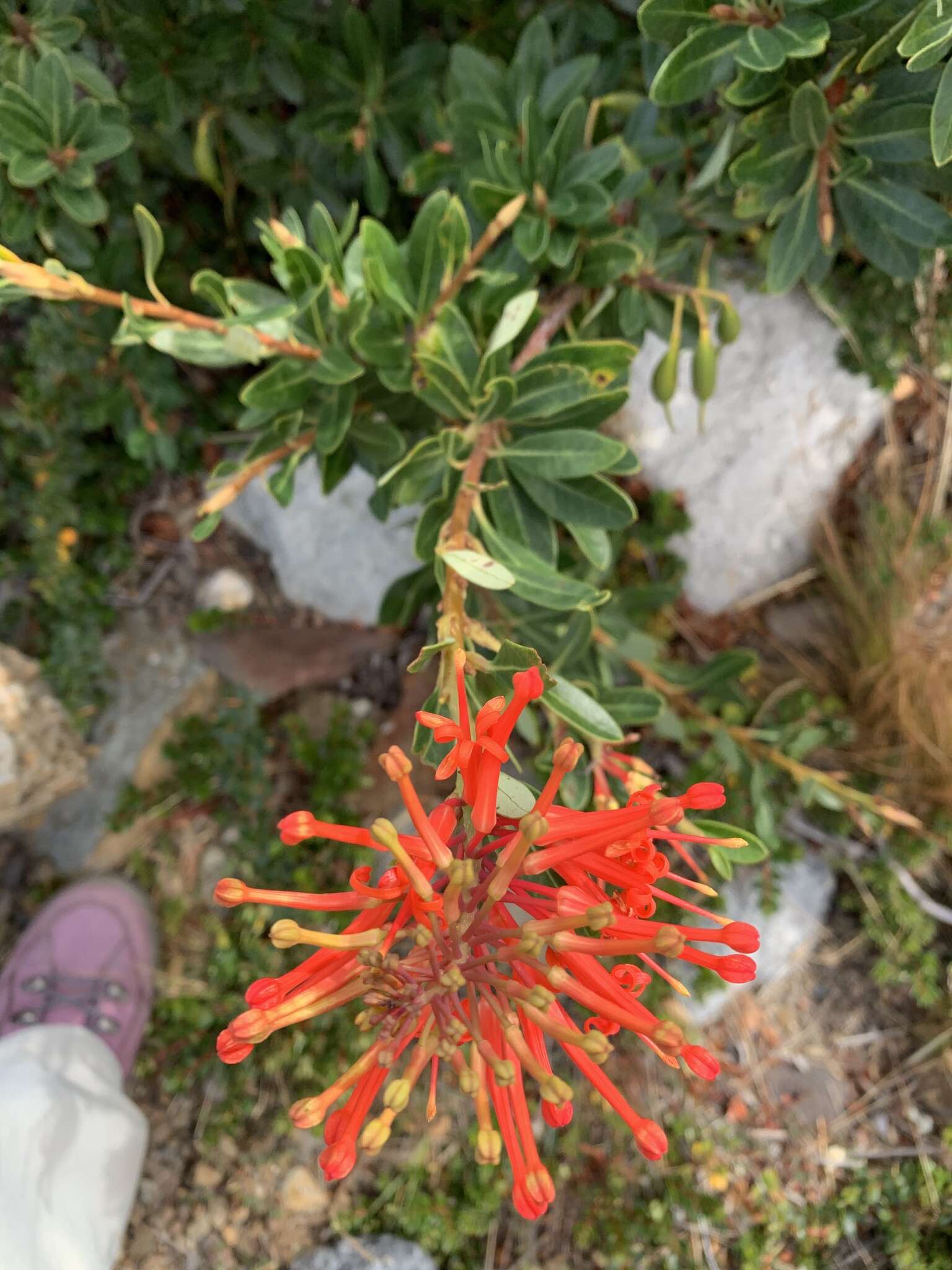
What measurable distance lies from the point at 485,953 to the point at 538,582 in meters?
0.43

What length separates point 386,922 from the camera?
712 mm

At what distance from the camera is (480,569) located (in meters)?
0.87

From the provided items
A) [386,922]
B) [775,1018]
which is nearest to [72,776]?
[386,922]

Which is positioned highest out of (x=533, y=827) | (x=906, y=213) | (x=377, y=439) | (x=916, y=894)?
(x=906, y=213)

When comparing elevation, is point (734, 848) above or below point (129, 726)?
above

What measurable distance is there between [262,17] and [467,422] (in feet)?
2.72

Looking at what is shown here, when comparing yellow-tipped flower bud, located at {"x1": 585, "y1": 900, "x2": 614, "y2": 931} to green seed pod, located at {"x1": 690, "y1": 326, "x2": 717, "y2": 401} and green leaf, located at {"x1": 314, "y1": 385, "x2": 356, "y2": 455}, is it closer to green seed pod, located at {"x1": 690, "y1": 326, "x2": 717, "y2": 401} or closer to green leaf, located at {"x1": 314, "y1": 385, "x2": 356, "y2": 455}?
green leaf, located at {"x1": 314, "y1": 385, "x2": 356, "y2": 455}

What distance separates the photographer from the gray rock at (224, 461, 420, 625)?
2.07 m

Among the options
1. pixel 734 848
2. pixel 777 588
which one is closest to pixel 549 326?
pixel 734 848

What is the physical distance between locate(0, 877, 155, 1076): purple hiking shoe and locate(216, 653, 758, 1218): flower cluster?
5.47 feet

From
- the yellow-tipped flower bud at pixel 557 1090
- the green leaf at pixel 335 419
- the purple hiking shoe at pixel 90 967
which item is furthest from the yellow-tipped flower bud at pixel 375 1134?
the purple hiking shoe at pixel 90 967

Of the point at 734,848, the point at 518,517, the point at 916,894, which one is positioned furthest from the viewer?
the point at 916,894

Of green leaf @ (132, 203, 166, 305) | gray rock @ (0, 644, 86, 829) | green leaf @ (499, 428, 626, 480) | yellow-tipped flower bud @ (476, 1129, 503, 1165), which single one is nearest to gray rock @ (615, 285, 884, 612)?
green leaf @ (499, 428, 626, 480)

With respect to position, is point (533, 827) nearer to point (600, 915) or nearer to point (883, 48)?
point (600, 915)
